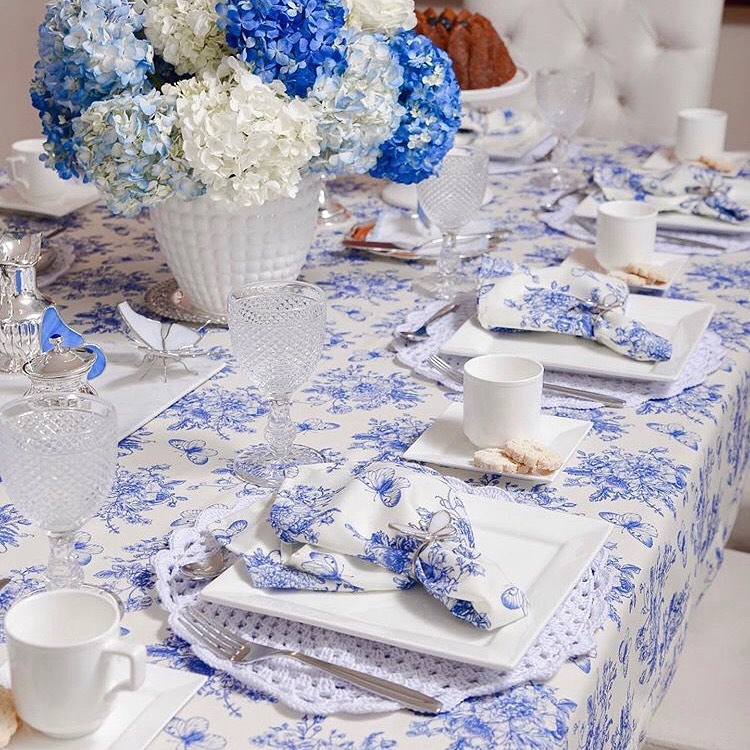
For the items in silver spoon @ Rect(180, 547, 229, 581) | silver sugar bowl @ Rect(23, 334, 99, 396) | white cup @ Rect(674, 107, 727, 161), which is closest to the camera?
silver spoon @ Rect(180, 547, 229, 581)

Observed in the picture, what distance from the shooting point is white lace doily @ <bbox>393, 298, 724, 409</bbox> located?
128cm

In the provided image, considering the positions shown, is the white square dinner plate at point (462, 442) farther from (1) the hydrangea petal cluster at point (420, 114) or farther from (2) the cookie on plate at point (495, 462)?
(1) the hydrangea petal cluster at point (420, 114)

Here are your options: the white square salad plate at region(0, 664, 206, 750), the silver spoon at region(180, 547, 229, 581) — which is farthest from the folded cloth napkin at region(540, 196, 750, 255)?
the white square salad plate at region(0, 664, 206, 750)

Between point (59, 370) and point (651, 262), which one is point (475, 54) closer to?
point (651, 262)

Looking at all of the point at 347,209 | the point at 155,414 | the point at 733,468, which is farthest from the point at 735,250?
the point at 155,414

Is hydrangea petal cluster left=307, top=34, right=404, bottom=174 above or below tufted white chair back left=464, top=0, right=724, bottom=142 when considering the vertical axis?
above

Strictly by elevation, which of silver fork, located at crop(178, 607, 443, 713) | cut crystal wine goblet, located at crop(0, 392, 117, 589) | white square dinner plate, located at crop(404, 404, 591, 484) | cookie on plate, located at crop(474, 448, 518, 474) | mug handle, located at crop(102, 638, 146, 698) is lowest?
white square dinner plate, located at crop(404, 404, 591, 484)

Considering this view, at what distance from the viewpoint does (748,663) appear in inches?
52.6

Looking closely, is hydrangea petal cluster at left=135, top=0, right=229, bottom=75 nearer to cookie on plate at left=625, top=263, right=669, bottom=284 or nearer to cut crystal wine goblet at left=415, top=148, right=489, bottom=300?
cut crystal wine goblet at left=415, top=148, right=489, bottom=300

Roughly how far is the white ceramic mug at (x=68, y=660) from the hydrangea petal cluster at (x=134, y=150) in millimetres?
608

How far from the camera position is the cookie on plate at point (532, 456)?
108 cm

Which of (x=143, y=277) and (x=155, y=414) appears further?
(x=143, y=277)

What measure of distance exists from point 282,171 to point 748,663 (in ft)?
2.44

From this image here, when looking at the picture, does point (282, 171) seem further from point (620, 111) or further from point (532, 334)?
point (620, 111)
